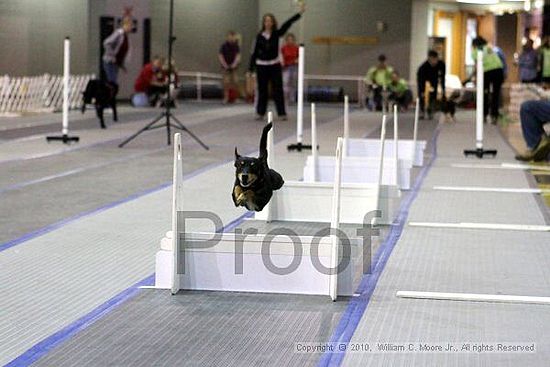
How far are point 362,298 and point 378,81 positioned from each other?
15.5 meters

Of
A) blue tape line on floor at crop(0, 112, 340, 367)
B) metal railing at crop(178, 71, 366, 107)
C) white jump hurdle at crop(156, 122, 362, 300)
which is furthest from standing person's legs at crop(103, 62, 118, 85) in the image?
white jump hurdle at crop(156, 122, 362, 300)

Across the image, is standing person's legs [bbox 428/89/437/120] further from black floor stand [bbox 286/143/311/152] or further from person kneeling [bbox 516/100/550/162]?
person kneeling [bbox 516/100/550/162]

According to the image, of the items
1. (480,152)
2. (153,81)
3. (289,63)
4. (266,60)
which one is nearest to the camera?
(480,152)

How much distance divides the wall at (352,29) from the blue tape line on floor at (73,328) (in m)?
19.1

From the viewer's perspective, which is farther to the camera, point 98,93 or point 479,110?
point 98,93

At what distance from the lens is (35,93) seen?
1778 centimetres

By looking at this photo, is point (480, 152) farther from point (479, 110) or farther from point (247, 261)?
point (247, 261)

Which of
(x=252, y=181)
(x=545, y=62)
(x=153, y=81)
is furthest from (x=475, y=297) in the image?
(x=153, y=81)

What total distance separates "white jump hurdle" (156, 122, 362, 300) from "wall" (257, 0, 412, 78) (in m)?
19.0

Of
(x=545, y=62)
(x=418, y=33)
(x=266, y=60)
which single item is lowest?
(x=266, y=60)

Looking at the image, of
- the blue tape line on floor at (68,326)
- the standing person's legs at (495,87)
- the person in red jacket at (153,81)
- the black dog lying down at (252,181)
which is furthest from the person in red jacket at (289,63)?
the black dog lying down at (252,181)

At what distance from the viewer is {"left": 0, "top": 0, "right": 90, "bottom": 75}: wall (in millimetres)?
17938

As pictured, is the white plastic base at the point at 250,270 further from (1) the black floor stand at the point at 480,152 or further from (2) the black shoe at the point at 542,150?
(1) the black floor stand at the point at 480,152

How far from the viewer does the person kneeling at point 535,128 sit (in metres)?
10.7
